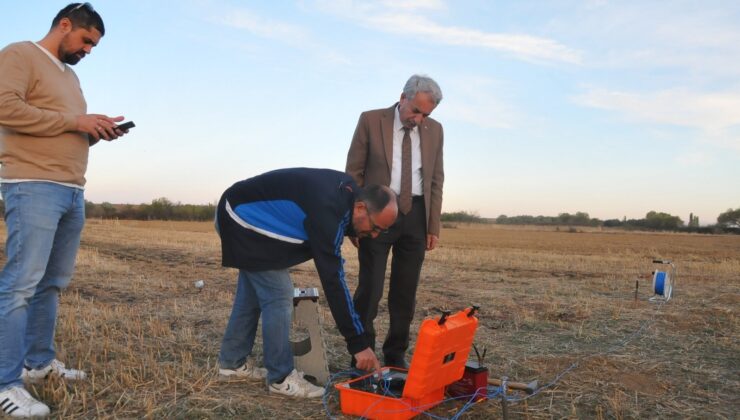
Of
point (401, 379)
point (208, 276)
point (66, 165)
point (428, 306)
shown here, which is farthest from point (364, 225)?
point (208, 276)

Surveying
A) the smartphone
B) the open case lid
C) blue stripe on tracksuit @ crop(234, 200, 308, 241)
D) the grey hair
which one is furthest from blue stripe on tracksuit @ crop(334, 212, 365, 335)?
the smartphone

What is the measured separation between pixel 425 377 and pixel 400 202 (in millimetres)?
Answer: 1796

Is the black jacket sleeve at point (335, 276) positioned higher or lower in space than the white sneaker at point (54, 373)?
higher

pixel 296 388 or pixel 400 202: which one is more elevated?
pixel 400 202

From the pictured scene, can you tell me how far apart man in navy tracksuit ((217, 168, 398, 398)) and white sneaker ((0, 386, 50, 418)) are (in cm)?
130

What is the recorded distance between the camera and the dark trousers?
493 cm

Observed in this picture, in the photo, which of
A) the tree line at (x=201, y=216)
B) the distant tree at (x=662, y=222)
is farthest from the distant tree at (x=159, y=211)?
the distant tree at (x=662, y=222)

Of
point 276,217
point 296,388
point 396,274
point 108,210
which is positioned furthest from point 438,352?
point 108,210

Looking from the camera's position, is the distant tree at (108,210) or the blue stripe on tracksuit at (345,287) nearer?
→ the blue stripe on tracksuit at (345,287)

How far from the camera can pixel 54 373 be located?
4164mm

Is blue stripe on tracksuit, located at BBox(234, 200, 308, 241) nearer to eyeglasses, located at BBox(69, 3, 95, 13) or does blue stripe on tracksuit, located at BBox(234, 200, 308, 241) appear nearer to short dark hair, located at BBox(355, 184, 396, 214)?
short dark hair, located at BBox(355, 184, 396, 214)

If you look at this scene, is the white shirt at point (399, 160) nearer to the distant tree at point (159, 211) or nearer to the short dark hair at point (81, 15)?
the short dark hair at point (81, 15)

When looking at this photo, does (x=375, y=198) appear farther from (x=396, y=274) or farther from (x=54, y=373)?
(x=54, y=373)

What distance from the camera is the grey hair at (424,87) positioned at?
15.4 ft
